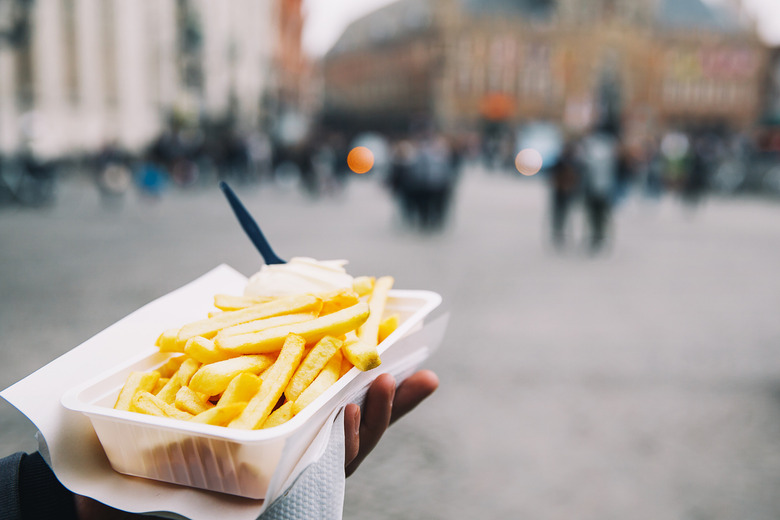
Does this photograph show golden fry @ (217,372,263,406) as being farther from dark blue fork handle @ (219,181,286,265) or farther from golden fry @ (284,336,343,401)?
dark blue fork handle @ (219,181,286,265)

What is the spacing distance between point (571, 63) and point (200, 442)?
2414 inches

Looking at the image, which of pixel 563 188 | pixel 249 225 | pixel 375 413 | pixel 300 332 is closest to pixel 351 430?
pixel 375 413

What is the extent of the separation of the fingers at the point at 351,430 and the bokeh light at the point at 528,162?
3576cm

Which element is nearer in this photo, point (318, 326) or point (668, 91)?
point (318, 326)

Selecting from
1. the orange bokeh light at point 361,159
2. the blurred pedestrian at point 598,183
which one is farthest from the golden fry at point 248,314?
the orange bokeh light at point 361,159

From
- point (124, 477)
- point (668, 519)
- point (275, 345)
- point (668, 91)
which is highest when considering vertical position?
point (668, 91)

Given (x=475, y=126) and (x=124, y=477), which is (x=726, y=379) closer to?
(x=124, y=477)

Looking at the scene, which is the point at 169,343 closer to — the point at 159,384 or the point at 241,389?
the point at 159,384

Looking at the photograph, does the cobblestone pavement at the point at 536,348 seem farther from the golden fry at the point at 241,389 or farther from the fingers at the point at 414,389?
the golden fry at the point at 241,389

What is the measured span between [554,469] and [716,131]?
68.2 m

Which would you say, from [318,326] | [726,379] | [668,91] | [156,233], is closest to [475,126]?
[668,91]

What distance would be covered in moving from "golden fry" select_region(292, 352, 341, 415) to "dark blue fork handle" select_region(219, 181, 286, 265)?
61 cm

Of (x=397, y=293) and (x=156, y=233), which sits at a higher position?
(x=397, y=293)

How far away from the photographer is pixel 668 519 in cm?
337
